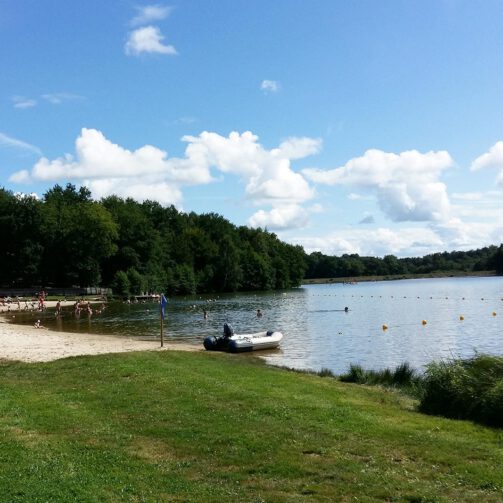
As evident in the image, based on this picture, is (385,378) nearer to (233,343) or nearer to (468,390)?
(468,390)

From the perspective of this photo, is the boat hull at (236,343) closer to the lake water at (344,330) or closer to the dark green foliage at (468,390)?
the lake water at (344,330)

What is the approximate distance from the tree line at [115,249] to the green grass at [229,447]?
8234 cm

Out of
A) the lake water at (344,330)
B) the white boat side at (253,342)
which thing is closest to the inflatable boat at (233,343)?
the white boat side at (253,342)

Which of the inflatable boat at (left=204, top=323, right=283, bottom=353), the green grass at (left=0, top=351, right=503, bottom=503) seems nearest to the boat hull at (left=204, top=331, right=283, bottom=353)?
the inflatable boat at (left=204, top=323, right=283, bottom=353)

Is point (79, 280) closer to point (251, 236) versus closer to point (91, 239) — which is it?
point (91, 239)

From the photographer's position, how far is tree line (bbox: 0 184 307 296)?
9325cm

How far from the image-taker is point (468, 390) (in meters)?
12.5

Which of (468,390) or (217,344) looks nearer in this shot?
(468,390)

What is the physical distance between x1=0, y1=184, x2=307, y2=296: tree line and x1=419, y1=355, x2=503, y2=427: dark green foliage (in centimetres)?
8275

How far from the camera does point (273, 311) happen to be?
67.6 meters

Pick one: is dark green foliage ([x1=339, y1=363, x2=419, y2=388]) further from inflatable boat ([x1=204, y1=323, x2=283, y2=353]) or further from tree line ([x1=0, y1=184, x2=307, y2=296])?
tree line ([x1=0, y1=184, x2=307, y2=296])

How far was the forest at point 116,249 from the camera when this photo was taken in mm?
93312

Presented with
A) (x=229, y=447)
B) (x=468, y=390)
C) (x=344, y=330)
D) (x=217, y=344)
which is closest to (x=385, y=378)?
(x=468, y=390)

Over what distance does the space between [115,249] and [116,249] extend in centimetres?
44
